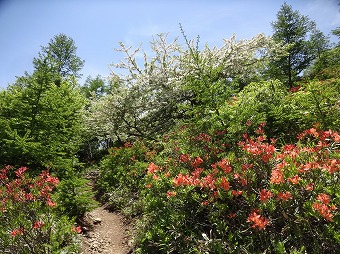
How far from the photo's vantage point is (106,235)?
22.4 ft

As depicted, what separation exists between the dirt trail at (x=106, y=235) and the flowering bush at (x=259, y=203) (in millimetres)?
1518

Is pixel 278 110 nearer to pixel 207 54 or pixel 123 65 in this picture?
pixel 207 54

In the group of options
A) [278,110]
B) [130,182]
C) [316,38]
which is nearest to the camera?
[278,110]

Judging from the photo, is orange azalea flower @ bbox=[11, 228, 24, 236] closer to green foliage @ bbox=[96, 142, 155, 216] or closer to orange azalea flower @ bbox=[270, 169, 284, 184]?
green foliage @ bbox=[96, 142, 155, 216]

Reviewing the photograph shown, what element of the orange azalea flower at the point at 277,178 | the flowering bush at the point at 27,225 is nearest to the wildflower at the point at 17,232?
the flowering bush at the point at 27,225

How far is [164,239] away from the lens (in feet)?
14.0

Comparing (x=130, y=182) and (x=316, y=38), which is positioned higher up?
(x=316, y=38)

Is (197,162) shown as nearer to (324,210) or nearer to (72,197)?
(324,210)

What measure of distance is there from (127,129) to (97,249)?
8.50 metres

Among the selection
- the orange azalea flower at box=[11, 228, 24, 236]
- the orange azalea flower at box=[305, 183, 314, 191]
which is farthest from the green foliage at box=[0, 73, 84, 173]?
the orange azalea flower at box=[305, 183, 314, 191]

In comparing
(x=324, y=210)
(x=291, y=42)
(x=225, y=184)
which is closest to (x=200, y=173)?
(x=225, y=184)

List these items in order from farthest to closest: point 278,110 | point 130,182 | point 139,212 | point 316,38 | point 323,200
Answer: point 316,38 < point 130,182 < point 139,212 < point 278,110 < point 323,200

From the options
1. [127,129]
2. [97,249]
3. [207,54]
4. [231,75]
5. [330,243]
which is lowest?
[97,249]

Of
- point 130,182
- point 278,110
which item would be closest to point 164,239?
point 278,110
